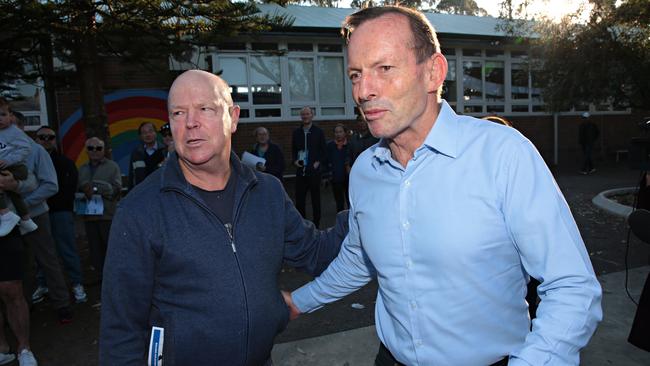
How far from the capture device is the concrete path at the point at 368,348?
3.63 m

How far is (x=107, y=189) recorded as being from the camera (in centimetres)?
583

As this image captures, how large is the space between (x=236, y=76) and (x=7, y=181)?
1066 cm

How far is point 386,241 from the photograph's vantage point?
1.71 metres

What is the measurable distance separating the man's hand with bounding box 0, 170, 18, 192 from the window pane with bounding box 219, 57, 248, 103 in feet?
33.5

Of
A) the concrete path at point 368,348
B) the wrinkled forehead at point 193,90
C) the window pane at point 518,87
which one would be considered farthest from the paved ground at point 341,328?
the window pane at point 518,87

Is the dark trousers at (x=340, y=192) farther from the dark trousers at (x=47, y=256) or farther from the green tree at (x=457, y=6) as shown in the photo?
the green tree at (x=457, y=6)

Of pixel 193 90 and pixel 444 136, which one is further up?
pixel 193 90

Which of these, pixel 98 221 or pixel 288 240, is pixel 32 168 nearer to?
pixel 98 221

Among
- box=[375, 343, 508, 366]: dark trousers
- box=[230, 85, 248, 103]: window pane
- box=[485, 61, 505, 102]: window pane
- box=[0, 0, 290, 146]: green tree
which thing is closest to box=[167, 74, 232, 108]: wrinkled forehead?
box=[375, 343, 508, 366]: dark trousers

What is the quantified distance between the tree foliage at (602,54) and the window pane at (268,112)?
809 centimetres

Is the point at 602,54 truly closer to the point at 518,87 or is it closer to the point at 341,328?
the point at 518,87

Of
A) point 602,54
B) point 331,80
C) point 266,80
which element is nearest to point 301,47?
point 331,80

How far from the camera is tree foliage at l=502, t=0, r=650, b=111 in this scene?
35.5 ft

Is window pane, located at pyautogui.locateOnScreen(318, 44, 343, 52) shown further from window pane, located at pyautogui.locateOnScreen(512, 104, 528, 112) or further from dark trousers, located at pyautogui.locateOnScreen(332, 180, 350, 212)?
window pane, located at pyautogui.locateOnScreen(512, 104, 528, 112)
